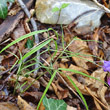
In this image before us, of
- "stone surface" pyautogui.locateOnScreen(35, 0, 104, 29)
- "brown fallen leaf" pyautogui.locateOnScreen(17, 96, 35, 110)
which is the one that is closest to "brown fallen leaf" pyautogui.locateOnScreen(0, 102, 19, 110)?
"brown fallen leaf" pyautogui.locateOnScreen(17, 96, 35, 110)

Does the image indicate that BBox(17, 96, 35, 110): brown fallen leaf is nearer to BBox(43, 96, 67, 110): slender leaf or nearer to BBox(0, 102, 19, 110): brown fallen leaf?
BBox(0, 102, 19, 110): brown fallen leaf

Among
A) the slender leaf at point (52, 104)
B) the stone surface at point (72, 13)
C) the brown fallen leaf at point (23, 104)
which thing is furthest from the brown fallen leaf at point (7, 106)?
the stone surface at point (72, 13)

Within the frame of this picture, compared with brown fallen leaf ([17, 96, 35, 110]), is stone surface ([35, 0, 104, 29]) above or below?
above

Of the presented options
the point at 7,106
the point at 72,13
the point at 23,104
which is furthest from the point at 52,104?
the point at 72,13

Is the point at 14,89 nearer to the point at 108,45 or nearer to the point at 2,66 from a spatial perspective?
the point at 2,66

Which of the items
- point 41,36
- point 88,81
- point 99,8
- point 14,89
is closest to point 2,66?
point 14,89

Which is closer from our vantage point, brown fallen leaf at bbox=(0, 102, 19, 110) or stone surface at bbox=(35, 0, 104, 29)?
brown fallen leaf at bbox=(0, 102, 19, 110)

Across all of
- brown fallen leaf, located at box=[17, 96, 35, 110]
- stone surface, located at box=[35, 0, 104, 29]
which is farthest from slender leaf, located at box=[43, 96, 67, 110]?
stone surface, located at box=[35, 0, 104, 29]

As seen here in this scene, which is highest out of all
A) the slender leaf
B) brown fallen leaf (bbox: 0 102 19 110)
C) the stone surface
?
the stone surface

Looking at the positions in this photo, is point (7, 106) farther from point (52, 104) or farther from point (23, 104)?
point (52, 104)
